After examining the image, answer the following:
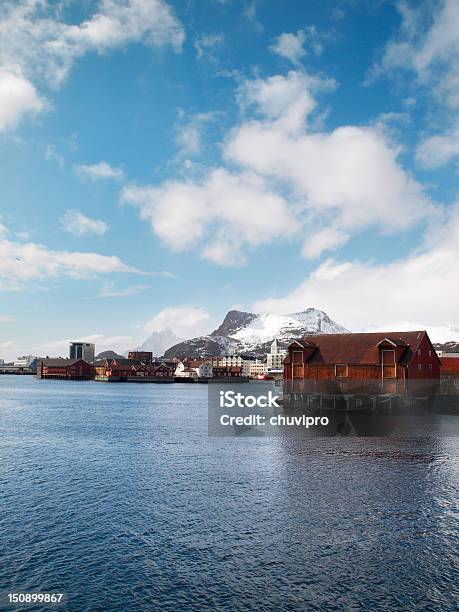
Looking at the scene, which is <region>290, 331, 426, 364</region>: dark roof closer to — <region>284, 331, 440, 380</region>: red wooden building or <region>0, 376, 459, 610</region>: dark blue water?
<region>284, 331, 440, 380</region>: red wooden building

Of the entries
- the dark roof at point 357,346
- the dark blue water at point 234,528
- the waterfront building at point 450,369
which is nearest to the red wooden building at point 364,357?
the dark roof at point 357,346

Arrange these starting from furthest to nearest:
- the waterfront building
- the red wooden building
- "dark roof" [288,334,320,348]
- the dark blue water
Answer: the waterfront building, "dark roof" [288,334,320,348], the red wooden building, the dark blue water

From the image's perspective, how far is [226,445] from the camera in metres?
40.9

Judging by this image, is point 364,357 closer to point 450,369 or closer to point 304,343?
point 304,343

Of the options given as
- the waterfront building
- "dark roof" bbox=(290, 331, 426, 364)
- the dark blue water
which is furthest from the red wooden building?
the dark blue water

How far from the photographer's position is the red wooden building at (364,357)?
73.1 metres

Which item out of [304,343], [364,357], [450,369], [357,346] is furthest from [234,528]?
[450,369]

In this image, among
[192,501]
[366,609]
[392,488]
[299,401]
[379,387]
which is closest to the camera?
[366,609]

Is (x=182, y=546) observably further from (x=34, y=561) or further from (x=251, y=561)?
(x=34, y=561)

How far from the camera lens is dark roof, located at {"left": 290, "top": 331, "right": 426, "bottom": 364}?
245ft

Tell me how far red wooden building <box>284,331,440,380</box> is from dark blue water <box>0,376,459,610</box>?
36.6 metres

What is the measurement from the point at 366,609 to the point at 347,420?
47172mm

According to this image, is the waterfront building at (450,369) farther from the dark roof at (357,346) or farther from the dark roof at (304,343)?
the dark roof at (304,343)

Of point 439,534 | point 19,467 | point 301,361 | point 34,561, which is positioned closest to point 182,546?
point 34,561
